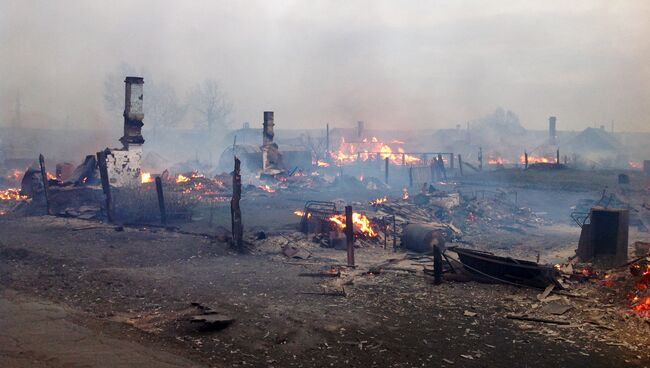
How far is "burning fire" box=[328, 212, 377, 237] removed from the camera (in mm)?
16422

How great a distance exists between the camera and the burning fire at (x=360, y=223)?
53.9ft

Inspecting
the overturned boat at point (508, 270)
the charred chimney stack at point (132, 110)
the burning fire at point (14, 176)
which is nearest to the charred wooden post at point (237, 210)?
the overturned boat at point (508, 270)

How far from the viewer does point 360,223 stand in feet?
55.3

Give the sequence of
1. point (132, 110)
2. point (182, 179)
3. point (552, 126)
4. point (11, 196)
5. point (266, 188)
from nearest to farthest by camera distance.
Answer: point (132, 110) < point (11, 196) < point (182, 179) < point (266, 188) < point (552, 126)

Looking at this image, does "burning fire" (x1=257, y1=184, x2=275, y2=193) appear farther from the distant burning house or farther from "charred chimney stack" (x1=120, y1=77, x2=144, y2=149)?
"charred chimney stack" (x1=120, y1=77, x2=144, y2=149)

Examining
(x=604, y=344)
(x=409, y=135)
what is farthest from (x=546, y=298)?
(x=409, y=135)

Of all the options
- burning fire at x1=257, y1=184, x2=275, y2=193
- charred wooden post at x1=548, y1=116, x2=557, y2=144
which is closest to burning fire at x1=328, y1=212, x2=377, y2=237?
burning fire at x1=257, y1=184, x2=275, y2=193

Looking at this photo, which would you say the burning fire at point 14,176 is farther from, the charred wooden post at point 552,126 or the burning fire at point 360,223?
the charred wooden post at point 552,126

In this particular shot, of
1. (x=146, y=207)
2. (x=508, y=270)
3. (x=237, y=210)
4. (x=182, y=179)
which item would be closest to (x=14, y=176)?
(x=182, y=179)

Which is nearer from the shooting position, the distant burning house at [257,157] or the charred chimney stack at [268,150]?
the charred chimney stack at [268,150]

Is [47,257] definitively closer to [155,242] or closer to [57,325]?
[155,242]

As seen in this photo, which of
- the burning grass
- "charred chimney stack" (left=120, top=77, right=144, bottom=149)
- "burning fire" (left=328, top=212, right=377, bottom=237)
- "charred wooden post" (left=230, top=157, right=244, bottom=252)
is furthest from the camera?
"charred chimney stack" (left=120, top=77, right=144, bottom=149)

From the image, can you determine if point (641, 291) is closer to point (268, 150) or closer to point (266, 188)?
point (266, 188)

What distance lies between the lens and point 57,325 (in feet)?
26.4
